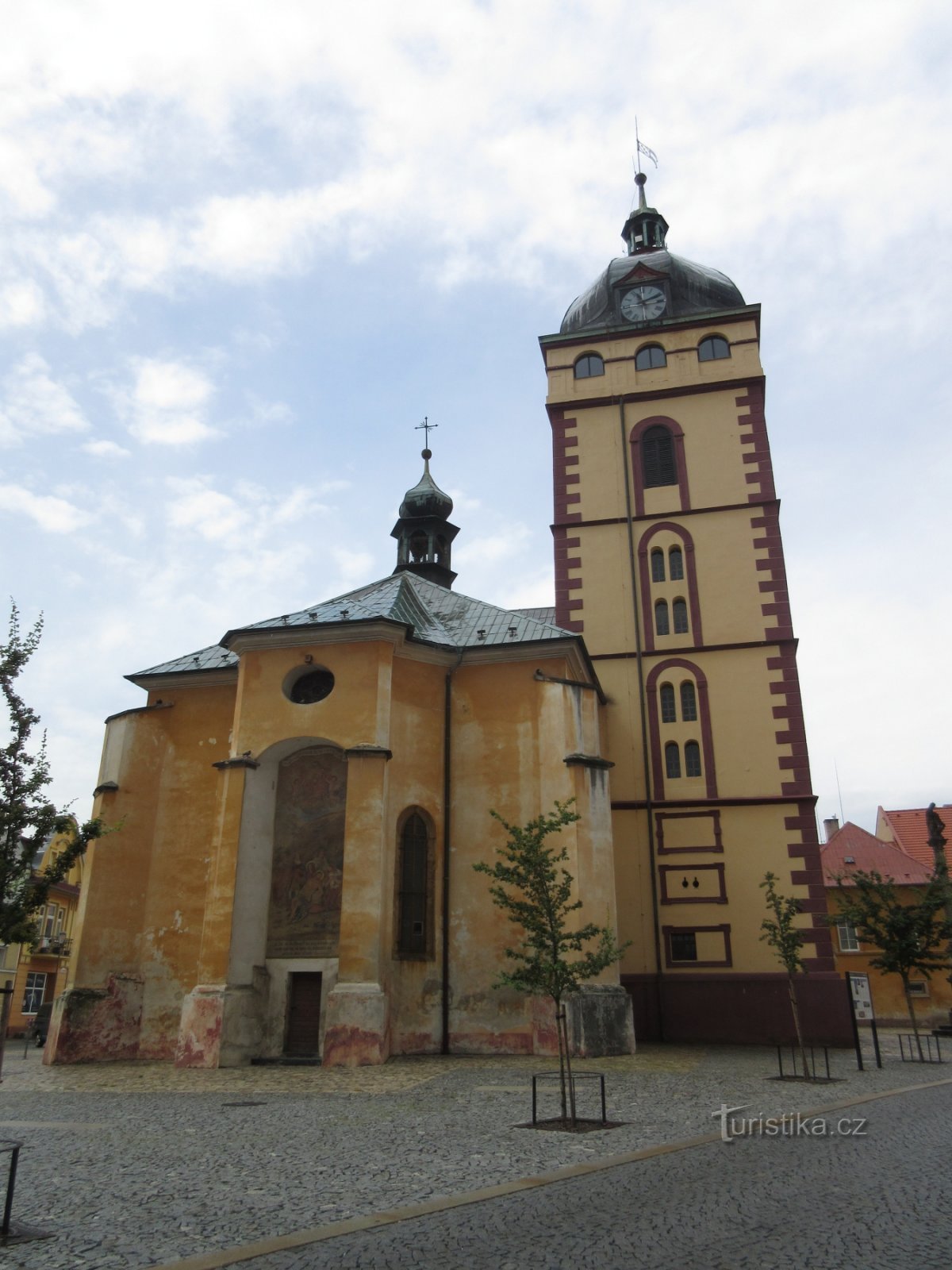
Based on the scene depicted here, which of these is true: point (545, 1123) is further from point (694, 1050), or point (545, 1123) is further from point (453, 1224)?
point (694, 1050)

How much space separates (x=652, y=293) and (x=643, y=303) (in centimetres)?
46

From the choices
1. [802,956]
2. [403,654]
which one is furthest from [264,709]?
[802,956]

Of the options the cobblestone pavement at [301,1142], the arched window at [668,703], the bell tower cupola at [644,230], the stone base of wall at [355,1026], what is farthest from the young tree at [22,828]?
the bell tower cupola at [644,230]

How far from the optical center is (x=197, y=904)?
63.8ft

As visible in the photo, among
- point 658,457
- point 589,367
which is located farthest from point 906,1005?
point 589,367

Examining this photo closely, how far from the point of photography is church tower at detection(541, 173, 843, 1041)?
21172mm

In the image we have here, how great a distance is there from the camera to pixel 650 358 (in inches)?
1085

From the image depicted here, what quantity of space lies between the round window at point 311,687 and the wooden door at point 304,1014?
5.24m

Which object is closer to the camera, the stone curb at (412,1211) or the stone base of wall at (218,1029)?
the stone curb at (412,1211)

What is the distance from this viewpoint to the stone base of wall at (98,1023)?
59.0 ft

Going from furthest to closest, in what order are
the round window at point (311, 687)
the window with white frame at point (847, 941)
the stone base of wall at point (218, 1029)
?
the window with white frame at point (847, 941) < the round window at point (311, 687) < the stone base of wall at point (218, 1029)

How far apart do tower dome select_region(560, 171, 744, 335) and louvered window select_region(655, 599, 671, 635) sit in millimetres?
→ 8799

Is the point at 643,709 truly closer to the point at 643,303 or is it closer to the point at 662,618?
the point at 662,618

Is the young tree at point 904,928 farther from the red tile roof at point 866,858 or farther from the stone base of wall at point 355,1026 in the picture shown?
the red tile roof at point 866,858
